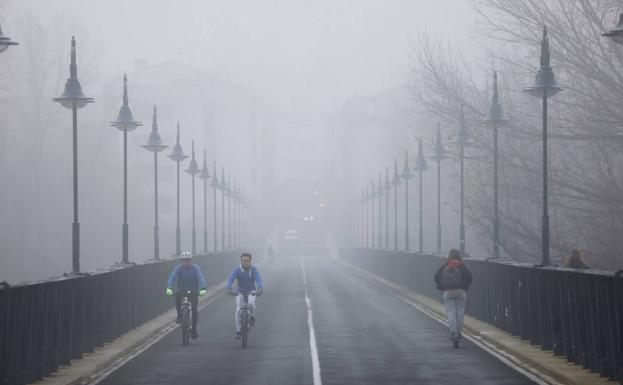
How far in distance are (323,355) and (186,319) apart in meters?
4.14

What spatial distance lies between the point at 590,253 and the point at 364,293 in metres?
10.8

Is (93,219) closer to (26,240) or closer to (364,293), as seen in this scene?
(26,240)

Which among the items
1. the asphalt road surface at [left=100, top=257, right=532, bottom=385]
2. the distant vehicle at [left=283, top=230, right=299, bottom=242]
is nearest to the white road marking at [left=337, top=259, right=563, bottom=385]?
the asphalt road surface at [left=100, top=257, right=532, bottom=385]

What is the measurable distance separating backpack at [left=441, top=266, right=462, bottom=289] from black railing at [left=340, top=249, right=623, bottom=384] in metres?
1.27

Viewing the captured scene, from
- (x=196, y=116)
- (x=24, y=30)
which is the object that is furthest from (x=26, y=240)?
(x=196, y=116)

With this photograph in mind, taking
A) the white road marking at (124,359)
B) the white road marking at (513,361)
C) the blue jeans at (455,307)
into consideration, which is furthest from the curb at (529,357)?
the white road marking at (124,359)

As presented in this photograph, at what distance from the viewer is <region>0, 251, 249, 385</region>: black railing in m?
17.6

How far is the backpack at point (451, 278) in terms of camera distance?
2670 cm

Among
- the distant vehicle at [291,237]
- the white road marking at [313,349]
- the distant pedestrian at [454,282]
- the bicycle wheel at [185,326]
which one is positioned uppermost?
the distant vehicle at [291,237]

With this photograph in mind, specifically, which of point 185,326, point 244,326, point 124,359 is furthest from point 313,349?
point 124,359

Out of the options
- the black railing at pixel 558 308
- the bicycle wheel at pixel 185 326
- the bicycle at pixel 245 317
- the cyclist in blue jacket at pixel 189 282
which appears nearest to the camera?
the black railing at pixel 558 308

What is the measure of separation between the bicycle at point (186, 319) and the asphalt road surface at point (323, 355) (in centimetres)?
22

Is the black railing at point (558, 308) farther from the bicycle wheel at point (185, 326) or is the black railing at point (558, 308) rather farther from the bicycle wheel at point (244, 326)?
the bicycle wheel at point (185, 326)

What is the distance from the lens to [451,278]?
87.8ft
